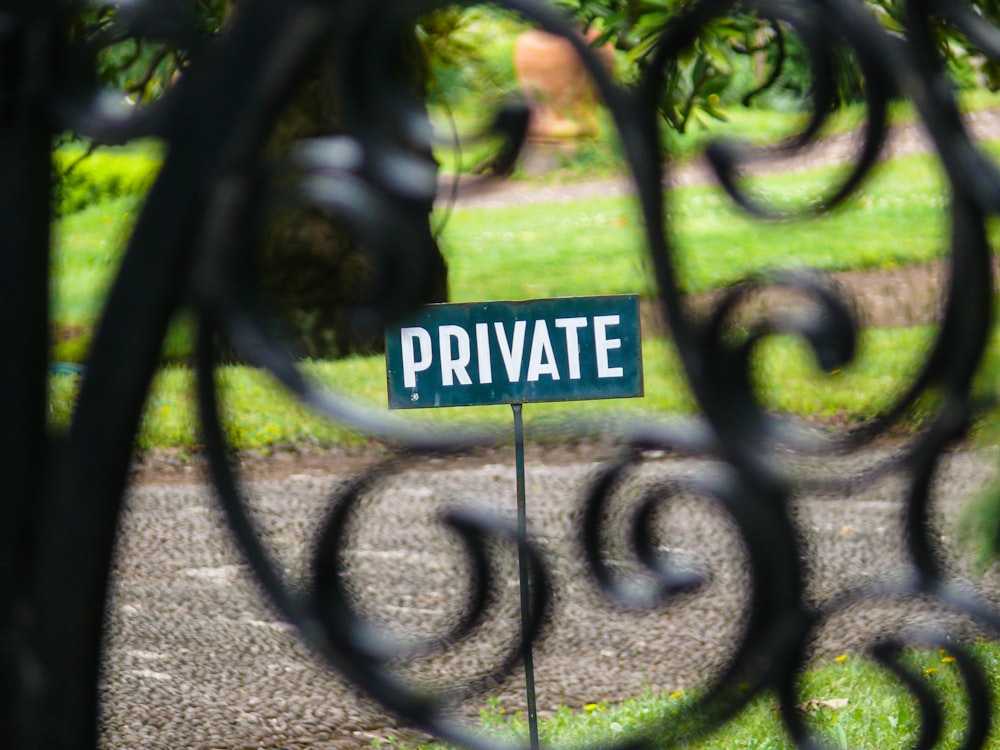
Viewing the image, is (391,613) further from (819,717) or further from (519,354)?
(519,354)

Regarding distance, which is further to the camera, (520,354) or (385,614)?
(385,614)

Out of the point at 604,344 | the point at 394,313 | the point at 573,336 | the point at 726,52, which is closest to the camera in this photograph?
the point at 394,313

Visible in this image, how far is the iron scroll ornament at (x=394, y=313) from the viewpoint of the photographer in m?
0.89

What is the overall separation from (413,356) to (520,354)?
332 mm

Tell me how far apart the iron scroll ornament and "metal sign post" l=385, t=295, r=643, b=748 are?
116 cm

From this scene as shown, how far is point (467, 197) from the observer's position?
35.4 inches

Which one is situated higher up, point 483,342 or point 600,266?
point 483,342

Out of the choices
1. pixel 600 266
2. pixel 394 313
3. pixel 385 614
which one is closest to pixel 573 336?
pixel 394 313

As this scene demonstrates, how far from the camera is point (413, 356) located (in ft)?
7.31

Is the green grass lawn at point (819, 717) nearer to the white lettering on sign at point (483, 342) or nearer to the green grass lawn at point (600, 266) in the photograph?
the green grass lawn at point (600, 266)

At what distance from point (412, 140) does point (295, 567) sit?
4.04 meters

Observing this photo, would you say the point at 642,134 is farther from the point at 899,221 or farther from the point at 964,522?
the point at 899,221

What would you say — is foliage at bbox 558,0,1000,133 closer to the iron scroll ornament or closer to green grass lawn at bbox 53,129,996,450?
the iron scroll ornament

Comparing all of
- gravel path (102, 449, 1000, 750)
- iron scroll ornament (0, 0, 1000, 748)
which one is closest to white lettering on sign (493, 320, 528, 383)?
gravel path (102, 449, 1000, 750)
